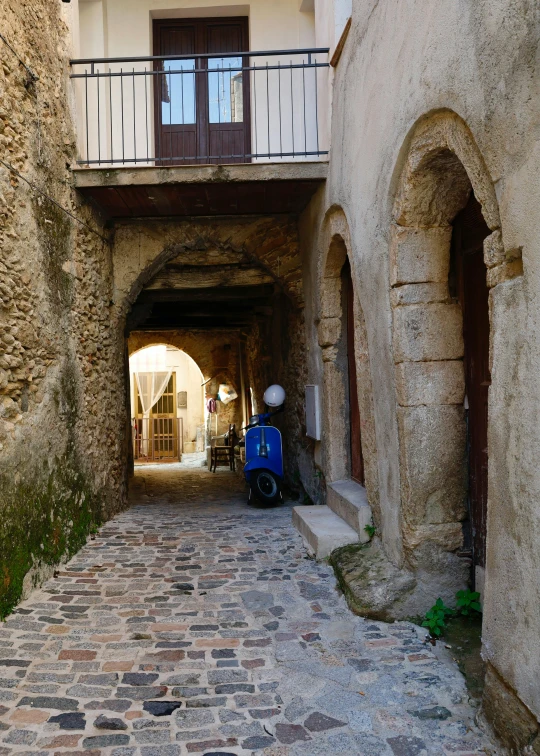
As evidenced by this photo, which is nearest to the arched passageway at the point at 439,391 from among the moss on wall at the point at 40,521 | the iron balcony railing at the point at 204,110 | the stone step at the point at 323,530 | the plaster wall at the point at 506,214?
the plaster wall at the point at 506,214

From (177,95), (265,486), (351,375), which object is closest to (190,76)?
(177,95)

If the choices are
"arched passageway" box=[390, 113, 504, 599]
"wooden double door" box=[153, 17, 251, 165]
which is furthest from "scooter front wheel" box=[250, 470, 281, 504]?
"arched passageway" box=[390, 113, 504, 599]

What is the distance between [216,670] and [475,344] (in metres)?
2.17

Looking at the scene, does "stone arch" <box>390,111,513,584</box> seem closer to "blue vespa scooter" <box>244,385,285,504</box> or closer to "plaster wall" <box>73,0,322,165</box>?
"plaster wall" <box>73,0,322,165</box>

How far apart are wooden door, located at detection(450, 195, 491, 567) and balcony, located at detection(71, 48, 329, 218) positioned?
8.42 feet

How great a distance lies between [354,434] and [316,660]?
2962 millimetres

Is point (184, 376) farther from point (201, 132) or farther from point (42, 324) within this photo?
point (42, 324)

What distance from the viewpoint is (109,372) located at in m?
7.09

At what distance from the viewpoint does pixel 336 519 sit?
5559mm

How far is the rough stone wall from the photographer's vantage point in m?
4.25

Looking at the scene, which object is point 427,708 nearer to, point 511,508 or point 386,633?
point 386,633

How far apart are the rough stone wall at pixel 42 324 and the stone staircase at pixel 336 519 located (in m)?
1.91

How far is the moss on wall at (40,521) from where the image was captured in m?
4.07

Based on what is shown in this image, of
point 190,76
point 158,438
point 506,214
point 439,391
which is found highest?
point 190,76
